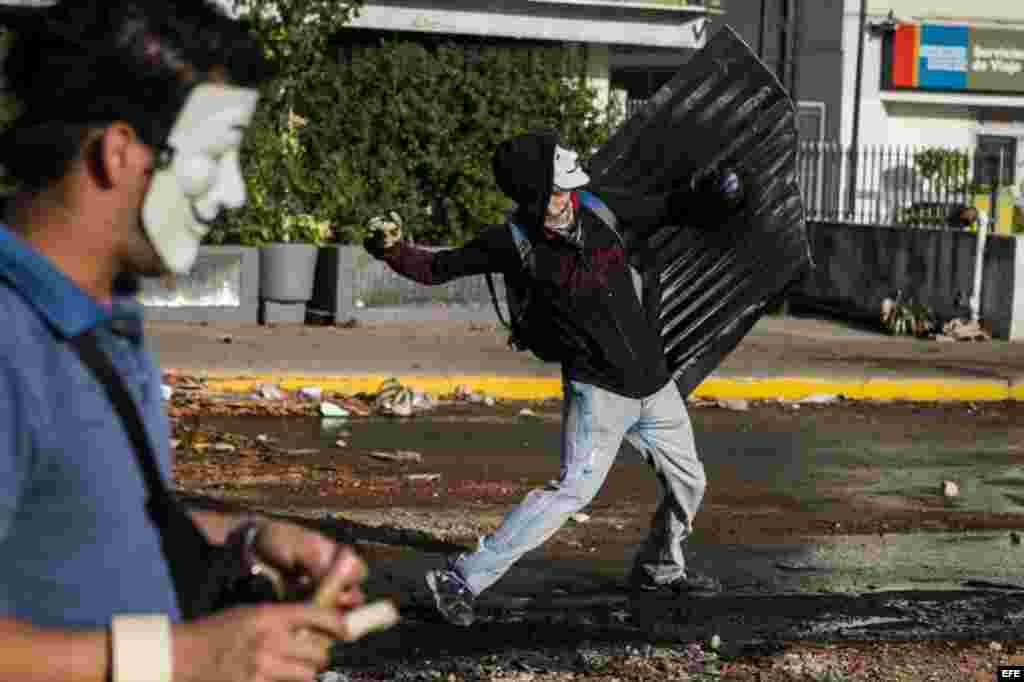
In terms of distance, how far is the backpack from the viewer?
7.55 metres

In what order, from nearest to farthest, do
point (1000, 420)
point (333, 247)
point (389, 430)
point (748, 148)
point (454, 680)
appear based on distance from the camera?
point (454, 680), point (748, 148), point (389, 430), point (1000, 420), point (333, 247)

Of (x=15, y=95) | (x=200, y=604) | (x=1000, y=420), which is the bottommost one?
(x=1000, y=420)

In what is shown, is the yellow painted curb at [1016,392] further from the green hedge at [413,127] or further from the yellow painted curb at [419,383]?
the green hedge at [413,127]

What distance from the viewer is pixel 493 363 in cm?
1602

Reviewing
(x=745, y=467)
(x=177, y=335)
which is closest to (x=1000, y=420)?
(x=745, y=467)

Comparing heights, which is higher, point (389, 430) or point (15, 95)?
point (15, 95)

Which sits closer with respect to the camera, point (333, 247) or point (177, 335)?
point (177, 335)

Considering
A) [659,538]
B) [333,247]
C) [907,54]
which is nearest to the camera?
[659,538]

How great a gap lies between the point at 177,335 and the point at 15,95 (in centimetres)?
1480

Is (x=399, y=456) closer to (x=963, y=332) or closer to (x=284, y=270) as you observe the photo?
(x=284, y=270)

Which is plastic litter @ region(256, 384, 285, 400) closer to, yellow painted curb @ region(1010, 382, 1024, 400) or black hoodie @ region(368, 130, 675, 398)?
yellow painted curb @ region(1010, 382, 1024, 400)

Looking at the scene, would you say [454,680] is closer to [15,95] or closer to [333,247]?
[15,95]

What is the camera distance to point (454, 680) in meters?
6.71

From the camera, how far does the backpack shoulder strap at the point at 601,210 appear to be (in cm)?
764
